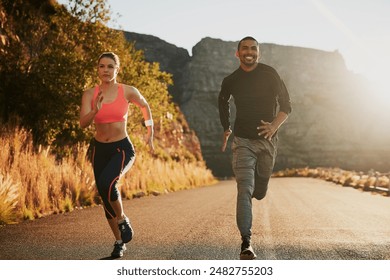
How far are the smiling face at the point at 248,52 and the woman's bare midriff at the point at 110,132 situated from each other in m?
1.34

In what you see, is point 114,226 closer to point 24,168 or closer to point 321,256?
point 321,256

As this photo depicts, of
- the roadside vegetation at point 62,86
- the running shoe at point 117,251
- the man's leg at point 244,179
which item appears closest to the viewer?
the man's leg at point 244,179

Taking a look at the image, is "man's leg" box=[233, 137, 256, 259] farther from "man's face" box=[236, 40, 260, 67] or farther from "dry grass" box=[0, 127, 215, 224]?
"dry grass" box=[0, 127, 215, 224]

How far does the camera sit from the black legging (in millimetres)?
5426

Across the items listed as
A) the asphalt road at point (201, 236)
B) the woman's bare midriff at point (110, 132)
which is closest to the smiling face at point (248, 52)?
the woman's bare midriff at point (110, 132)

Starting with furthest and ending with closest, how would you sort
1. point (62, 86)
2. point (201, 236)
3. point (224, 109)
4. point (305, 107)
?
point (305, 107)
point (62, 86)
point (201, 236)
point (224, 109)

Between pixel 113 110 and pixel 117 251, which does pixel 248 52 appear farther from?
pixel 117 251

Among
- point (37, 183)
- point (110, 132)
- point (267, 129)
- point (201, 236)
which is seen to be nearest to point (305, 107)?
point (37, 183)

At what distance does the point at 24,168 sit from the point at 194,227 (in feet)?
10.8

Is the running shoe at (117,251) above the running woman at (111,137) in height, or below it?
below

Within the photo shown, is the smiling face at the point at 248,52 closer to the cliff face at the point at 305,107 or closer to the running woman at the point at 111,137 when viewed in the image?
the running woman at the point at 111,137

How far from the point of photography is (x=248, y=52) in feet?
18.5

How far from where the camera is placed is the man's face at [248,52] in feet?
18.4

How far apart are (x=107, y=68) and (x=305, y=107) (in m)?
95.8
